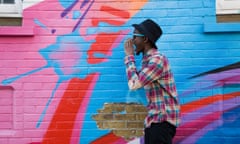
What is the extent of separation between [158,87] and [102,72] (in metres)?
1.30

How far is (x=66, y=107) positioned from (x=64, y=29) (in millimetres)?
940

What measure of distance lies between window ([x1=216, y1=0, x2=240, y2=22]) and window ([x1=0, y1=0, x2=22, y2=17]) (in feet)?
7.79

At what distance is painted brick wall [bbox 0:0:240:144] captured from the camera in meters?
5.02

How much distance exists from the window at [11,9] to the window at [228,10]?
2.37 meters

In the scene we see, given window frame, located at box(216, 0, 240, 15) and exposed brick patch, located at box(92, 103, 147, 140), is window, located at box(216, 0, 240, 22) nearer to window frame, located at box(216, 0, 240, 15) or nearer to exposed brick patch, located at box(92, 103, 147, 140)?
window frame, located at box(216, 0, 240, 15)

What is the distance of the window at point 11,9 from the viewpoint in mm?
5141

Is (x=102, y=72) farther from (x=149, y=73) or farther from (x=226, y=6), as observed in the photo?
(x=226, y=6)

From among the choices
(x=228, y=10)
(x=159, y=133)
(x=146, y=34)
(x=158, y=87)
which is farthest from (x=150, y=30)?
(x=228, y=10)

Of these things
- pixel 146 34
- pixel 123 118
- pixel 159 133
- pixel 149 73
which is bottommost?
pixel 123 118

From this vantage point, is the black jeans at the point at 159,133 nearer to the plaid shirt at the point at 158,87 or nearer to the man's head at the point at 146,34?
the plaid shirt at the point at 158,87

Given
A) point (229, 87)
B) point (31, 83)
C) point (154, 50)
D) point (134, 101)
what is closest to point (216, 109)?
point (229, 87)

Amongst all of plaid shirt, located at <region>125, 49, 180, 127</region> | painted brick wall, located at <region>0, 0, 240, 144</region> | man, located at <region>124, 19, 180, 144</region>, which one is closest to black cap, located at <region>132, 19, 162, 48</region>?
man, located at <region>124, 19, 180, 144</region>

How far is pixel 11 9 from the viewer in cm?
516

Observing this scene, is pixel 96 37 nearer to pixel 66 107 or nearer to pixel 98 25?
pixel 98 25
